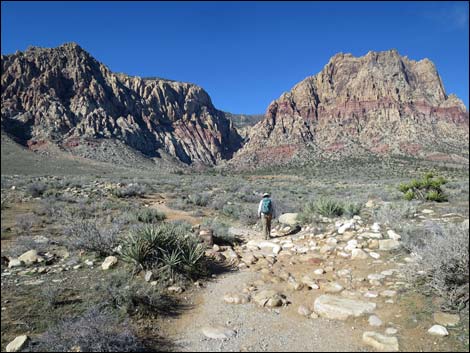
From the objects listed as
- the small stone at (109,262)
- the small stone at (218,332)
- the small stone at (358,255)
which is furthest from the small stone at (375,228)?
the small stone at (109,262)

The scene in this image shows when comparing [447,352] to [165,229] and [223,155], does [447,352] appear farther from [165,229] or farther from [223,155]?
[223,155]

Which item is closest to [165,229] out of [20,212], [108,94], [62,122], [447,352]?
[447,352]

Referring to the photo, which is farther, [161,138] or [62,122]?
[161,138]

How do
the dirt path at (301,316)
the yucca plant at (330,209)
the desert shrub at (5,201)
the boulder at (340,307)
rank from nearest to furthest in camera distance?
the dirt path at (301,316) < the boulder at (340,307) < the yucca plant at (330,209) < the desert shrub at (5,201)

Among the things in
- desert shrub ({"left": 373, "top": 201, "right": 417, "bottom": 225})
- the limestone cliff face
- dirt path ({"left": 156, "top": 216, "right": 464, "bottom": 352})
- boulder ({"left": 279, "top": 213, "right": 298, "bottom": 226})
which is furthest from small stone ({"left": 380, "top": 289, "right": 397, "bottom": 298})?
the limestone cliff face

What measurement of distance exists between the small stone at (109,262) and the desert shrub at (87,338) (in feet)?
7.32

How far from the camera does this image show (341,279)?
20.6ft

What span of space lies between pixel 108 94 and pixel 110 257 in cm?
12142

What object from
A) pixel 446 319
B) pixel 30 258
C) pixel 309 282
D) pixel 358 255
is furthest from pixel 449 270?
pixel 30 258

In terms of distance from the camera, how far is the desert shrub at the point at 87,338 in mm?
3807

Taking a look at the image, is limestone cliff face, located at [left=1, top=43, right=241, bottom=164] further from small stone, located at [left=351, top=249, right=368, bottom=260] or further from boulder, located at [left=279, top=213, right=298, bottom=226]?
small stone, located at [left=351, top=249, right=368, bottom=260]

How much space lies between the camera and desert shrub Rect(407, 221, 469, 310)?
15.1ft

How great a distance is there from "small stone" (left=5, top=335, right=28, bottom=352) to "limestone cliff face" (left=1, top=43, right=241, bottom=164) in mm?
89844

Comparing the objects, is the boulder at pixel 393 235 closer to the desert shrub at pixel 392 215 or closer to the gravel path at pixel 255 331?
the desert shrub at pixel 392 215
